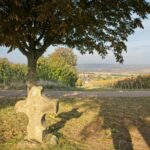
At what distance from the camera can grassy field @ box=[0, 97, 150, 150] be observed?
12.0 m

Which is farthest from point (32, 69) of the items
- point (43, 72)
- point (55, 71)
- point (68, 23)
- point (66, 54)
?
point (66, 54)

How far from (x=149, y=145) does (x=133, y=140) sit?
0.54 meters

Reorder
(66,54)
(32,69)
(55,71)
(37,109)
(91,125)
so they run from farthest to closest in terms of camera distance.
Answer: (66,54) → (55,71) → (32,69) → (91,125) → (37,109)

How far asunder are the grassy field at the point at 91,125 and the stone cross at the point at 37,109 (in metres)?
0.40

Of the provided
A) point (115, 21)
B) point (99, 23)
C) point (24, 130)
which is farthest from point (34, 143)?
point (115, 21)

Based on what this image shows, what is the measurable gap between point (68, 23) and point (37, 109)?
475 centimetres

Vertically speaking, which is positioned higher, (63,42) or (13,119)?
(63,42)

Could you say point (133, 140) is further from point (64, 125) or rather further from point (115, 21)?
point (115, 21)

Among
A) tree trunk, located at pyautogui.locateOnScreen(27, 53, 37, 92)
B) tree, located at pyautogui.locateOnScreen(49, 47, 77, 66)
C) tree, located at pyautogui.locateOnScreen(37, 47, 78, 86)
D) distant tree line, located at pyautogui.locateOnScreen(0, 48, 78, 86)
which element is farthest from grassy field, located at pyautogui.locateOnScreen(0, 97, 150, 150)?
tree, located at pyautogui.locateOnScreen(49, 47, 77, 66)

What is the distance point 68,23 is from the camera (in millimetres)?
15062

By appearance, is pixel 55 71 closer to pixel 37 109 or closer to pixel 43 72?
pixel 43 72

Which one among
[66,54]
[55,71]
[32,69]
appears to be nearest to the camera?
[32,69]

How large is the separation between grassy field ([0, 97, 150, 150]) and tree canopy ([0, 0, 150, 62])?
6.59ft

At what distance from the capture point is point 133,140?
1330cm
